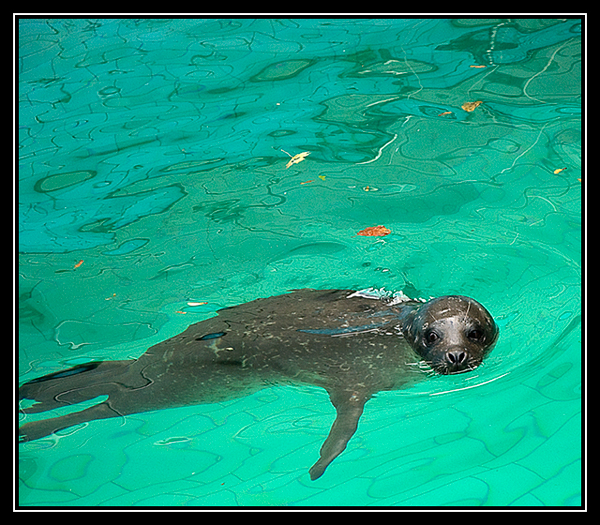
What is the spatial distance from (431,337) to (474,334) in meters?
0.33

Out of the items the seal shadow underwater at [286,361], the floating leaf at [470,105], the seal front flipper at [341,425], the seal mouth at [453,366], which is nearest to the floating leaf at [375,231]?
the seal shadow underwater at [286,361]

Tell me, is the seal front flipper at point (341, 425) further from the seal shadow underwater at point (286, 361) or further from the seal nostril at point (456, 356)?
the seal nostril at point (456, 356)

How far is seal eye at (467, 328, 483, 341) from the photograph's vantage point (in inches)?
176

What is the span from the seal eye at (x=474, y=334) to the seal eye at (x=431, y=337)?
0.83 feet

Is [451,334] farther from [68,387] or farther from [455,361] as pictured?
[68,387]

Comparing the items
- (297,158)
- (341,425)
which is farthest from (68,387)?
(297,158)

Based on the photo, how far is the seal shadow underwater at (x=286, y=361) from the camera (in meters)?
4.49

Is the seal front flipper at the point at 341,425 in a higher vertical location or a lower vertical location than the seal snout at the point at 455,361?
lower

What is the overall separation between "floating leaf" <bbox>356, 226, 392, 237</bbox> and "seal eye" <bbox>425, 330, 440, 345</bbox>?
2.17 meters

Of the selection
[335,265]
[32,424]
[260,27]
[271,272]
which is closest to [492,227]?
[335,265]

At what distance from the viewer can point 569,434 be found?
4.28 m

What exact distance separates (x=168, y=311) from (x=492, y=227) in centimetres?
347
